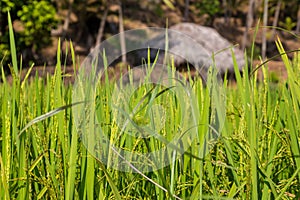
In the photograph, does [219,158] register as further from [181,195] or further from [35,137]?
[35,137]

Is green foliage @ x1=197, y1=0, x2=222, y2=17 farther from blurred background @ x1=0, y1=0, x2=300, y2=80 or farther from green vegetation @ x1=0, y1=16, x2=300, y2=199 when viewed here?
green vegetation @ x1=0, y1=16, x2=300, y2=199

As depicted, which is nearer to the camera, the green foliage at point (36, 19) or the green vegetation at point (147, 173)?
the green vegetation at point (147, 173)

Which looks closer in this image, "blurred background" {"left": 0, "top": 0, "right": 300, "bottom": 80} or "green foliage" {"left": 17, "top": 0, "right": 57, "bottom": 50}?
"green foliage" {"left": 17, "top": 0, "right": 57, "bottom": 50}

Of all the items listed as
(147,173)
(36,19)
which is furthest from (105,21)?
(147,173)

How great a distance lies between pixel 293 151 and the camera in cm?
67

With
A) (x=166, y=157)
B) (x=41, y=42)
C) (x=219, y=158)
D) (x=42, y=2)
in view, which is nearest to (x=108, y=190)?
(x=166, y=157)

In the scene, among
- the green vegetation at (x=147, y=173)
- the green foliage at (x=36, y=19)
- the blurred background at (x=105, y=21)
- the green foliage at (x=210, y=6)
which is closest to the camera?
the green vegetation at (x=147, y=173)

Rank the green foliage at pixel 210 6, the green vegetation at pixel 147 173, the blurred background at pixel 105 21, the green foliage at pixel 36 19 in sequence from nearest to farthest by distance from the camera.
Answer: the green vegetation at pixel 147 173 → the green foliage at pixel 36 19 → the blurred background at pixel 105 21 → the green foliage at pixel 210 6

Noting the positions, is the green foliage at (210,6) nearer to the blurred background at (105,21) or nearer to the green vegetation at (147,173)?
the blurred background at (105,21)

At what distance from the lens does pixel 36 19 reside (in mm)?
12273

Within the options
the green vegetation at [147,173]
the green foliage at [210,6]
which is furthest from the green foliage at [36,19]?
the green vegetation at [147,173]

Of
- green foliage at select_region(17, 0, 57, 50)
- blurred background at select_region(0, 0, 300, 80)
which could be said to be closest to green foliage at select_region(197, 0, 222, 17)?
blurred background at select_region(0, 0, 300, 80)

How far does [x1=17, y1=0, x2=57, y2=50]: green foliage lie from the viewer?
12.0 m

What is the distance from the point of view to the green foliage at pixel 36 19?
1201 cm
